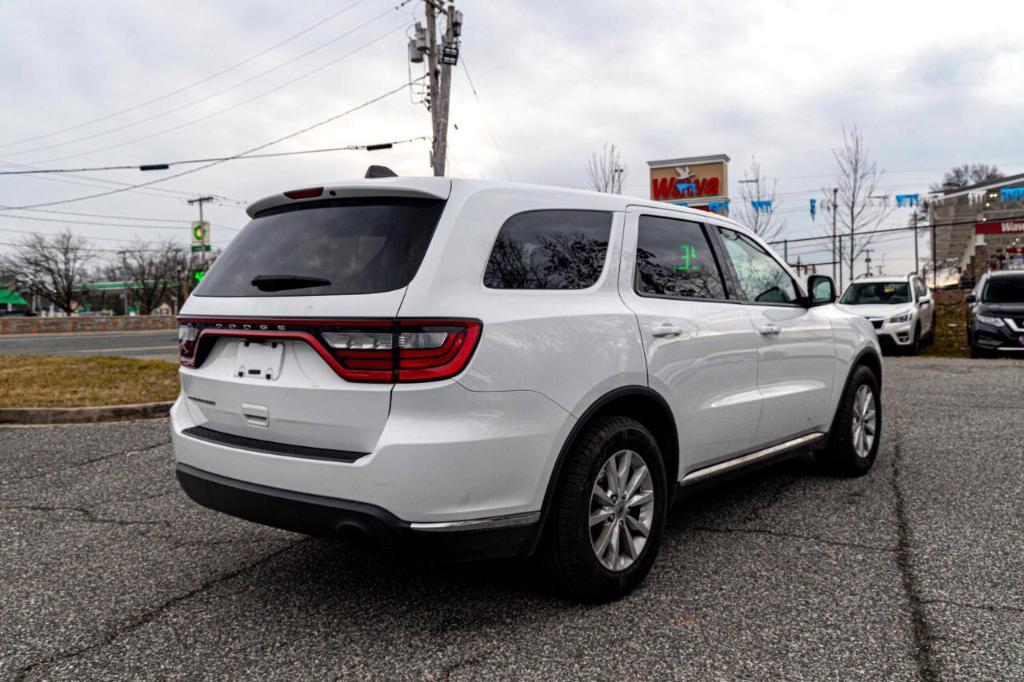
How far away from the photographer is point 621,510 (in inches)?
123

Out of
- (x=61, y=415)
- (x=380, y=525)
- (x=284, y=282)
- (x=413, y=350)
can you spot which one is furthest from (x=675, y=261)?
(x=61, y=415)

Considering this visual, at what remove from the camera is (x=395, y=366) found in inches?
100

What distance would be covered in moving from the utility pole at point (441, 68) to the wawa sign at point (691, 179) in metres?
9.85

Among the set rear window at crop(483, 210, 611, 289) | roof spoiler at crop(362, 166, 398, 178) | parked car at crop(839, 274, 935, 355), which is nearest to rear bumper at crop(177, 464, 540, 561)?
rear window at crop(483, 210, 611, 289)

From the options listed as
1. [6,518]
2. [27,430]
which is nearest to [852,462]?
[6,518]

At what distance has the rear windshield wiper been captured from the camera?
2.80 meters

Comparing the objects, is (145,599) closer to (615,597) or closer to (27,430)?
(615,597)

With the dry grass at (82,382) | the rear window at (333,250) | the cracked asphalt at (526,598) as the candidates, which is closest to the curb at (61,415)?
the dry grass at (82,382)

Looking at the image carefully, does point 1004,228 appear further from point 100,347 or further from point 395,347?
point 395,347

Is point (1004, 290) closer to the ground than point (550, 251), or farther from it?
closer to the ground

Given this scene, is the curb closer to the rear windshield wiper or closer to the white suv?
the white suv

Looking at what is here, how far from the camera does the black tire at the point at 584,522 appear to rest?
9.40 feet

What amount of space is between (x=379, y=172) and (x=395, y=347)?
1.14 metres

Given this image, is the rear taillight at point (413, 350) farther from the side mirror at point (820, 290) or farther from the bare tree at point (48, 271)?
the bare tree at point (48, 271)
